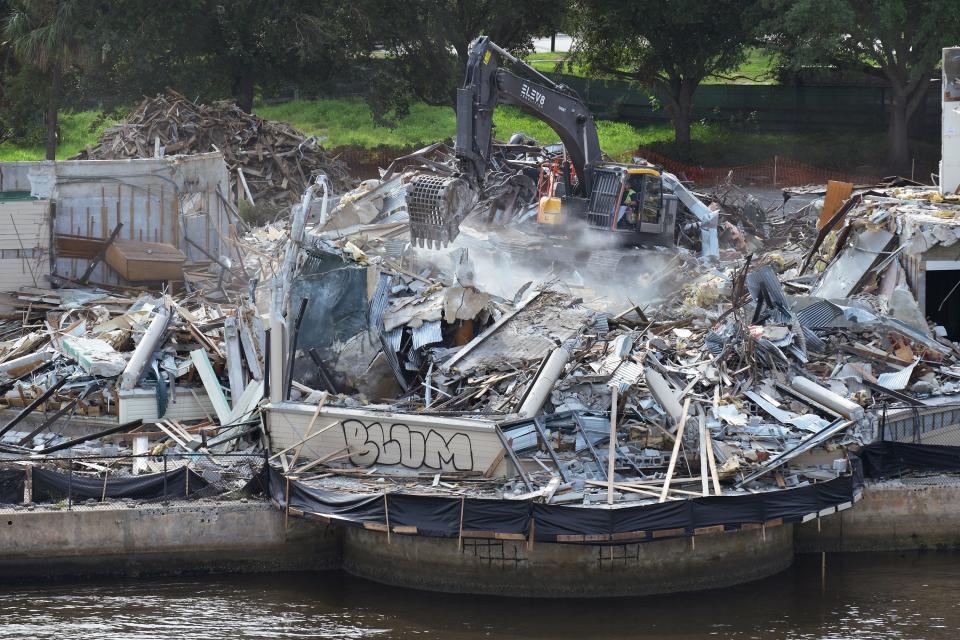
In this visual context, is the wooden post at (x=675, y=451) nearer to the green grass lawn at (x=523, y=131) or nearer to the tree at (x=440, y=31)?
the tree at (x=440, y=31)

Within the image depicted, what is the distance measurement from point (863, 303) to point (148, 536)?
1197cm

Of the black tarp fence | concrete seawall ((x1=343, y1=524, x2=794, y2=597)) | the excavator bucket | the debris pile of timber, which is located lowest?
concrete seawall ((x1=343, y1=524, x2=794, y2=597))

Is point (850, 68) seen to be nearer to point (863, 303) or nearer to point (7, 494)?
point (863, 303)

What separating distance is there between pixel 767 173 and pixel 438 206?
70.6 feet

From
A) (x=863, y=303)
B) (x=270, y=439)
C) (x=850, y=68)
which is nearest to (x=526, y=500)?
(x=270, y=439)

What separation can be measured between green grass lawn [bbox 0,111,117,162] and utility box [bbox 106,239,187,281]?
2013cm

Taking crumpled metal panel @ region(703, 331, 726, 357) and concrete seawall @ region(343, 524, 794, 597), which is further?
crumpled metal panel @ region(703, 331, 726, 357)

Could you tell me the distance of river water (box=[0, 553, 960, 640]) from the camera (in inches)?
617

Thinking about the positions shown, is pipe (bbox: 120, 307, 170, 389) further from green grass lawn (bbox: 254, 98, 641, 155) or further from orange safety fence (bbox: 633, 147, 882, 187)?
green grass lawn (bbox: 254, 98, 641, 155)

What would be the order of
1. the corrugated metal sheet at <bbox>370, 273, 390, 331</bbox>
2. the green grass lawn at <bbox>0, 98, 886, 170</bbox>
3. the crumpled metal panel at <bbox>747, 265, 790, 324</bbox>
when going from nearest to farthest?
the corrugated metal sheet at <bbox>370, 273, 390, 331</bbox>, the crumpled metal panel at <bbox>747, 265, 790, 324</bbox>, the green grass lawn at <bbox>0, 98, 886, 170</bbox>

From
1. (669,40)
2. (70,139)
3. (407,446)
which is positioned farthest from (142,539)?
(70,139)

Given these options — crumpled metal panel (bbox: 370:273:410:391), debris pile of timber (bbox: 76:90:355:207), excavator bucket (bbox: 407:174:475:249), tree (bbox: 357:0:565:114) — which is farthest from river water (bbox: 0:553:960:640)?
tree (bbox: 357:0:565:114)

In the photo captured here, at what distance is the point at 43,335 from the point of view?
71.3 feet

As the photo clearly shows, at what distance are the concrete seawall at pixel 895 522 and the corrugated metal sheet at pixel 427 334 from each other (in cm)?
583
